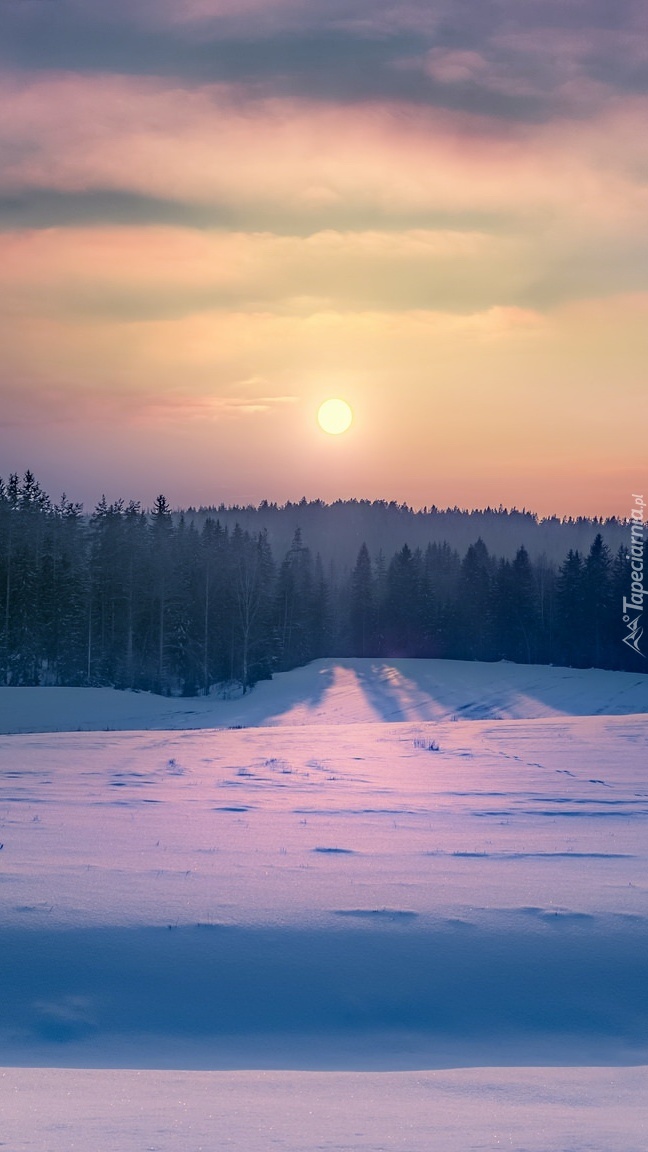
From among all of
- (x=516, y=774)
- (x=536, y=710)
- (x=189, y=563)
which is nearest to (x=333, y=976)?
(x=516, y=774)

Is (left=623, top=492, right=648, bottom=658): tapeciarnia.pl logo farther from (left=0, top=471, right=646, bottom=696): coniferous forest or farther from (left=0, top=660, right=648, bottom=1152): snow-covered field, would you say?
(left=0, top=660, right=648, bottom=1152): snow-covered field

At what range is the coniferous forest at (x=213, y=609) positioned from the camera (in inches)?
2539

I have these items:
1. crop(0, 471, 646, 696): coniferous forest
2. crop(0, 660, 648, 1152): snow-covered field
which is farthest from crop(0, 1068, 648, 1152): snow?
crop(0, 471, 646, 696): coniferous forest

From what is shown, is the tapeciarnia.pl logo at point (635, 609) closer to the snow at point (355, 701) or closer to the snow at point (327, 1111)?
the snow at point (355, 701)

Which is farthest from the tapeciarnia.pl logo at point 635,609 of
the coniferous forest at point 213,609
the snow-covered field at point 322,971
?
the snow-covered field at point 322,971

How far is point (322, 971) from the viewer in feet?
23.0

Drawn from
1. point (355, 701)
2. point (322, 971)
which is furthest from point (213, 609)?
point (322, 971)

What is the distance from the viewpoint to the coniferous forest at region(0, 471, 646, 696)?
2539 inches

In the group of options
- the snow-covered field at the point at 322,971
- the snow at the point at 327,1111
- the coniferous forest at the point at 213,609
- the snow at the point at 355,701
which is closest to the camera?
the snow at the point at 327,1111

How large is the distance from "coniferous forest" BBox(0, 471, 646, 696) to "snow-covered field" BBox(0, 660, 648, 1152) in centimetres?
5193

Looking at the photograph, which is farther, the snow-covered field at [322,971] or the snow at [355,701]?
the snow at [355,701]

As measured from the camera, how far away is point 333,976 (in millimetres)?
6992

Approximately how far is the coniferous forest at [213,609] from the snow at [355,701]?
6344 mm

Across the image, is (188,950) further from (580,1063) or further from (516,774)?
(516,774)
